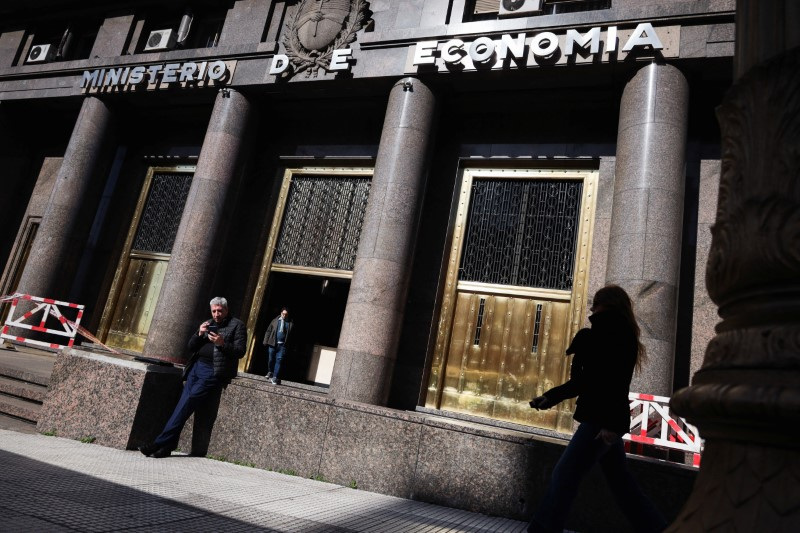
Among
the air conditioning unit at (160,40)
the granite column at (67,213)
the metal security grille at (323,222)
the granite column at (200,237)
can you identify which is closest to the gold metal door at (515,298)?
the metal security grille at (323,222)

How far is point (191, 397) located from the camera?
6867 millimetres

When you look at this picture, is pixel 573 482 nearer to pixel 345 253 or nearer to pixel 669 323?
pixel 669 323

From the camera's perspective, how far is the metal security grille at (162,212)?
568 inches

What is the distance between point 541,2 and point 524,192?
3.76 meters

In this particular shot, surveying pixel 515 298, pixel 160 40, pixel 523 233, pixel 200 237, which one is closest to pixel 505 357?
pixel 515 298

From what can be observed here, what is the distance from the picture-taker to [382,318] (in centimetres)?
901

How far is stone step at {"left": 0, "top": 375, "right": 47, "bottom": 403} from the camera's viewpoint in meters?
7.88

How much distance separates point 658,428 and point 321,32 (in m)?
9.97

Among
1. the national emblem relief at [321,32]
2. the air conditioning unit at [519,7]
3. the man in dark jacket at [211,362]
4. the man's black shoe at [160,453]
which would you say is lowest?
Result: the man's black shoe at [160,453]

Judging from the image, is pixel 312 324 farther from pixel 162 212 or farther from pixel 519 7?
pixel 519 7

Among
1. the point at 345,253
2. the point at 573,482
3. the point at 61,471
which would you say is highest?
the point at 345,253

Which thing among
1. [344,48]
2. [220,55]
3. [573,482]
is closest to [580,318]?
[573,482]

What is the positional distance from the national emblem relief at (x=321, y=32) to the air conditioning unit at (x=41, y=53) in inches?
356

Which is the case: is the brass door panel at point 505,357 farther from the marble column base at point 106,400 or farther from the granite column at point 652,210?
the marble column base at point 106,400
